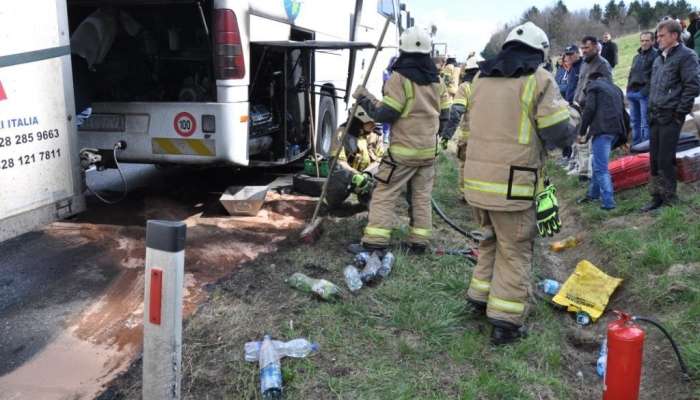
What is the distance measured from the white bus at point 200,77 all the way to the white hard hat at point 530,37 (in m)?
2.64

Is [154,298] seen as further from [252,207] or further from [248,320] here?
[252,207]

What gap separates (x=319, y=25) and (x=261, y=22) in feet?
7.41

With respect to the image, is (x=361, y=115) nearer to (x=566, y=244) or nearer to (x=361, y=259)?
(x=361, y=259)

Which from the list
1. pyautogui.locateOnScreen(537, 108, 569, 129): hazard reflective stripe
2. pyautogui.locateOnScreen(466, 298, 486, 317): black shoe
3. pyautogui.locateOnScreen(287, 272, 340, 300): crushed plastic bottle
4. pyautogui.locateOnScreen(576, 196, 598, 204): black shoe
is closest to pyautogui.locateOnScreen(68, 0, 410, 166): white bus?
pyautogui.locateOnScreen(287, 272, 340, 300): crushed plastic bottle

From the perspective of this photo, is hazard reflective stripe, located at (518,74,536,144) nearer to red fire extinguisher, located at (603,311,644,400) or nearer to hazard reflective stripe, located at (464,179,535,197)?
hazard reflective stripe, located at (464,179,535,197)

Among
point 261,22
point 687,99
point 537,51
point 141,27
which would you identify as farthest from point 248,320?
point 687,99

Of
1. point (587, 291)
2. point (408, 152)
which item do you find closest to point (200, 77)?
point (408, 152)

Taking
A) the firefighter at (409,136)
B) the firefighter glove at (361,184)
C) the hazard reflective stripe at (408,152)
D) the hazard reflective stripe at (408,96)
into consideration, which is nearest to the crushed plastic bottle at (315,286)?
the firefighter at (409,136)

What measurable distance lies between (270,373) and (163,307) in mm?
914

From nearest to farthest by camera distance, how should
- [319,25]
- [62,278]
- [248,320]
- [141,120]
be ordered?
[248,320] → [62,278] → [141,120] → [319,25]

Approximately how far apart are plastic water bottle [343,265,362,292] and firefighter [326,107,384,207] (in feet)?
4.40

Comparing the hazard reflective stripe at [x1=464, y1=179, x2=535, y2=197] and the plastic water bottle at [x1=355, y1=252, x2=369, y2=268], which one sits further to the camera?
the plastic water bottle at [x1=355, y1=252, x2=369, y2=268]

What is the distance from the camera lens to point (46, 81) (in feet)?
12.5

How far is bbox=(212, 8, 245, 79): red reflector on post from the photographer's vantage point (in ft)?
16.9
